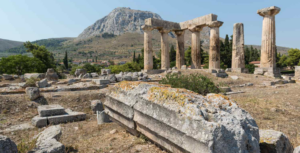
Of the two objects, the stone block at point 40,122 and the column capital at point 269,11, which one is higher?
the column capital at point 269,11

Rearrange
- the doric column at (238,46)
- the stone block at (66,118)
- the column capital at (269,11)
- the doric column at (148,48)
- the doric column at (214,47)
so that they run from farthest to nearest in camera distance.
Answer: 1. the doric column at (148,48)
2. the doric column at (238,46)
3. the doric column at (214,47)
4. the column capital at (269,11)
5. the stone block at (66,118)

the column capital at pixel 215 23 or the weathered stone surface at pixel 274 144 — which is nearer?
the weathered stone surface at pixel 274 144

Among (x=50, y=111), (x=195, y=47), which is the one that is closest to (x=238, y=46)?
(x=195, y=47)

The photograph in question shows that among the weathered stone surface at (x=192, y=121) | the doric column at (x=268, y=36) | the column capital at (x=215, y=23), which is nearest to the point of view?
the weathered stone surface at (x=192, y=121)

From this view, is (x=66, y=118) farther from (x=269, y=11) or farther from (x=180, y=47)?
(x=269, y=11)

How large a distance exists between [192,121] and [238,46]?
19.5 metres

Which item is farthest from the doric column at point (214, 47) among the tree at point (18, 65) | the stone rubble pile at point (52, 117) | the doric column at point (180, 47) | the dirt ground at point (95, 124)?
the tree at point (18, 65)

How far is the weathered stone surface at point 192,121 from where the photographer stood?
2.45m

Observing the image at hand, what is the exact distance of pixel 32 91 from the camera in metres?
8.35

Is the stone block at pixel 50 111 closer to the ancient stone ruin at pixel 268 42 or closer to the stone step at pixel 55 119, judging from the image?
the stone step at pixel 55 119

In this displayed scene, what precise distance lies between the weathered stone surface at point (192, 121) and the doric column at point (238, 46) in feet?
60.7

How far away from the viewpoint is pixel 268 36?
18.3 meters

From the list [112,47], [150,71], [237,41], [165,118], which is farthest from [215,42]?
[112,47]

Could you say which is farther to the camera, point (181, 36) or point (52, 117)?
point (181, 36)
